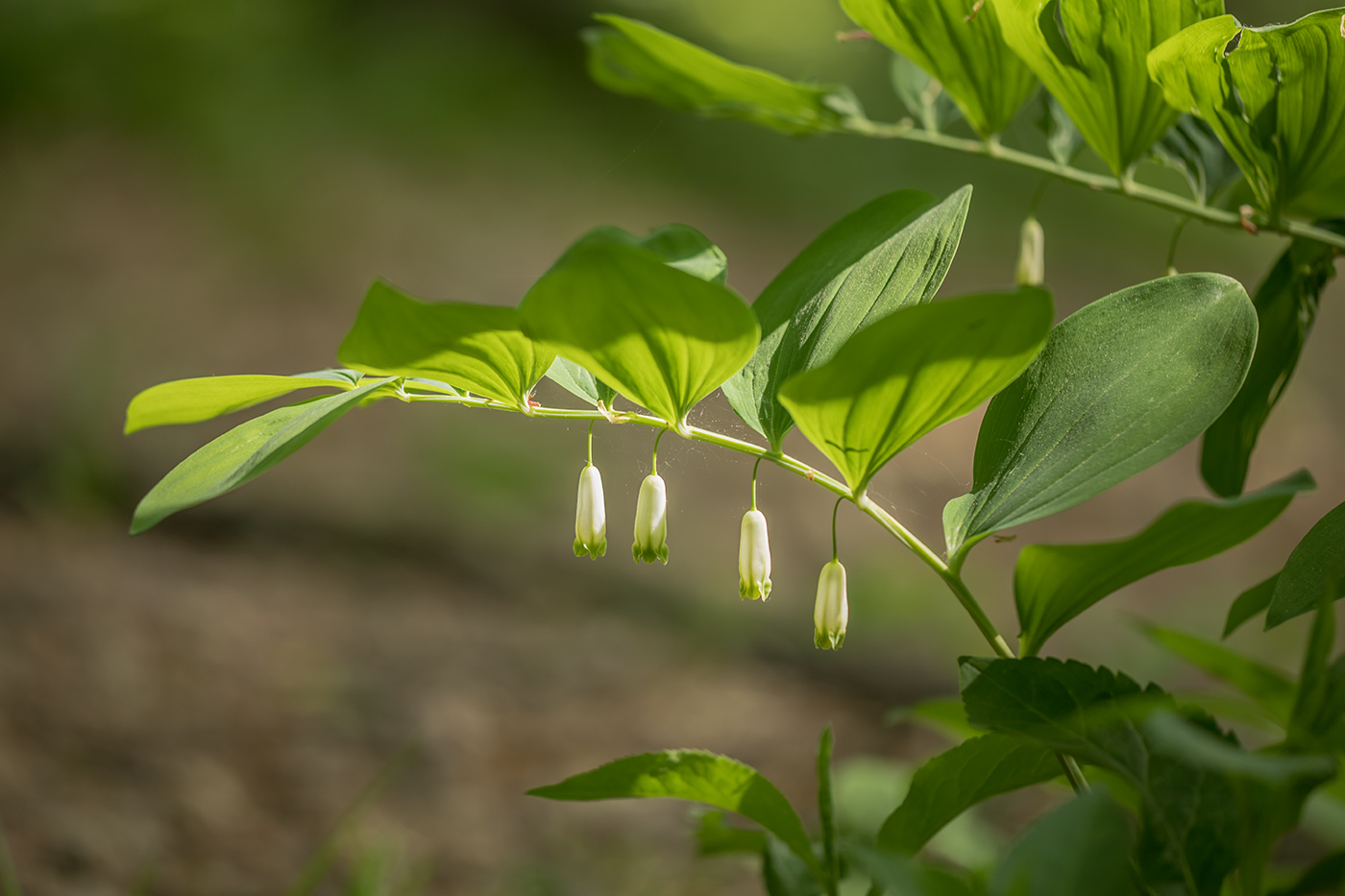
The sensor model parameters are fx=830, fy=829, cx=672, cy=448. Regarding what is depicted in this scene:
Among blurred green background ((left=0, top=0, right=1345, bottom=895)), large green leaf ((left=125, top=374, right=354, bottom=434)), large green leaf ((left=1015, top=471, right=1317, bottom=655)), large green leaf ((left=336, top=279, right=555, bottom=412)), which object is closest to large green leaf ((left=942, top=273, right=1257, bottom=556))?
large green leaf ((left=1015, top=471, right=1317, bottom=655))

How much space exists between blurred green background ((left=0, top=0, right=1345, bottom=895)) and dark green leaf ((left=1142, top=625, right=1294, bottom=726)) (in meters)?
0.20

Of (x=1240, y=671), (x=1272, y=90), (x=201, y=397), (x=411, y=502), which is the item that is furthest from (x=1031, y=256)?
(x=411, y=502)

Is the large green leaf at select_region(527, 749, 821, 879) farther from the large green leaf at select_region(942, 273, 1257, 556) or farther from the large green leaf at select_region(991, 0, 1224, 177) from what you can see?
the large green leaf at select_region(991, 0, 1224, 177)

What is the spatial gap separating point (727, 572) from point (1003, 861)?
2.08 metres

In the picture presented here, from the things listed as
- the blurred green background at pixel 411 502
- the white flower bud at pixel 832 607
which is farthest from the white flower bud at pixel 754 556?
the blurred green background at pixel 411 502

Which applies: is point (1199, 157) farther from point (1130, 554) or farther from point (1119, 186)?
point (1130, 554)

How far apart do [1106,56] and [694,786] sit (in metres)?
0.47

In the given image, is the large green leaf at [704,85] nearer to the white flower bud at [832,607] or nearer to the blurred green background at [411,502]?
the blurred green background at [411,502]

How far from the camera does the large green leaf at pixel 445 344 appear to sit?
34 cm

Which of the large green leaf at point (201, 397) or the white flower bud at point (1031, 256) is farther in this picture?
the white flower bud at point (1031, 256)

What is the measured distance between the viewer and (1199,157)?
24.3 inches

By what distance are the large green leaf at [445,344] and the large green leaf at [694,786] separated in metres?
0.20

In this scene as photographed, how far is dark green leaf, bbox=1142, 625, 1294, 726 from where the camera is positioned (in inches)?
19.6

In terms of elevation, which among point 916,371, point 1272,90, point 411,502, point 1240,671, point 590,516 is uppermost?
point 1272,90
